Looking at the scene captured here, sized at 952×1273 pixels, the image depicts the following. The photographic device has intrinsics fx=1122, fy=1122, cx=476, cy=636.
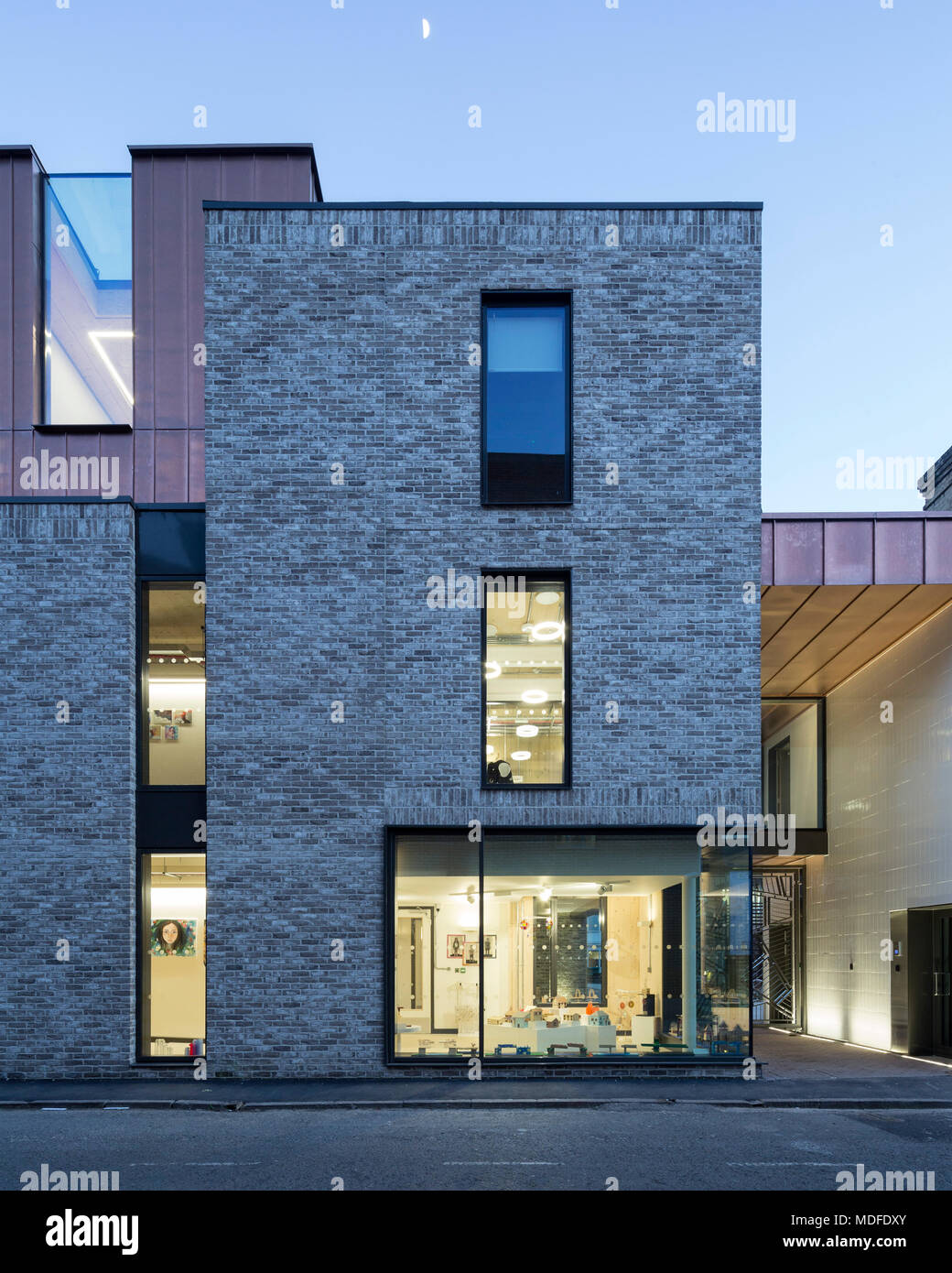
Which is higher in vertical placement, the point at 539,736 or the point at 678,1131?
the point at 539,736

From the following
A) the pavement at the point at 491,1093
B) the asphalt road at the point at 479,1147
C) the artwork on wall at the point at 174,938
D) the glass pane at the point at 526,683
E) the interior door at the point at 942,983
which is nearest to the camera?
the asphalt road at the point at 479,1147

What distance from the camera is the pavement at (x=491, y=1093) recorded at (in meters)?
12.4

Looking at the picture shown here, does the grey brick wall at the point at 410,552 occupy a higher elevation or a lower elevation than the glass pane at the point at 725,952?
higher

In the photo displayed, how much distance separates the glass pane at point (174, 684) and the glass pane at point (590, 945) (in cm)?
408

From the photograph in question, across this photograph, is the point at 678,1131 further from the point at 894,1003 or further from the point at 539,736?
the point at 894,1003

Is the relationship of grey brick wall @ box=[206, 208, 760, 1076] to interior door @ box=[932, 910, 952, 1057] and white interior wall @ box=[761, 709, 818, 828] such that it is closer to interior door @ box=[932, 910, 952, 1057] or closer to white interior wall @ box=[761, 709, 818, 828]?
interior door @ box=[932, 910, 952, 1057]

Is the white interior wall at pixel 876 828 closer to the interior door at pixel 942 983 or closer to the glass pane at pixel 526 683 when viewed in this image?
the interior door at pixel 942 983

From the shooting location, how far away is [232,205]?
1501 cm

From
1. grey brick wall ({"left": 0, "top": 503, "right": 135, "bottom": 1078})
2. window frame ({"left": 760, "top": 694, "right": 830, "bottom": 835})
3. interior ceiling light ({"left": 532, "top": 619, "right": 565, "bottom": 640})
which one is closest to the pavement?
grey brick wall ({"left": 0, "top": 503, "right": 135, "bottom": 1078})

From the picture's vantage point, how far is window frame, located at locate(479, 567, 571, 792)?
1438cm

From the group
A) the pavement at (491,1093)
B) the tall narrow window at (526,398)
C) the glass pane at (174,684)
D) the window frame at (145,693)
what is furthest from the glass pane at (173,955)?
the tall narrow window at (526,398)

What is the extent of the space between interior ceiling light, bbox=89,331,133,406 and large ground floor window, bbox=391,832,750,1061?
9866mm

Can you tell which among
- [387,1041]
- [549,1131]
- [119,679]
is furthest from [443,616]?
[549,1131]
